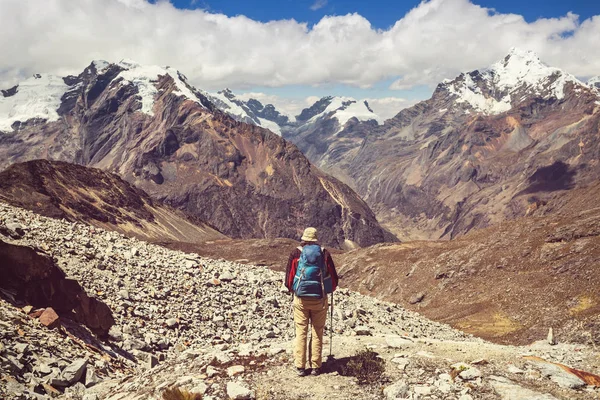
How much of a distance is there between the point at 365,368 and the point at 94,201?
100733 millimetres

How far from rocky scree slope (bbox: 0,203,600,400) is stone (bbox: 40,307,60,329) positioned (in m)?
0.39

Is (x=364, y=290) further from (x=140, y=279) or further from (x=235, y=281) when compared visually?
(x=140, y=279)

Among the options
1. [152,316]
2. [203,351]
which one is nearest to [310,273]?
[203,351]

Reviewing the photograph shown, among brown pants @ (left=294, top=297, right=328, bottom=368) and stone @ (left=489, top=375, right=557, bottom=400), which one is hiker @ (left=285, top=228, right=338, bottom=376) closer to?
brown pants @ (left=294, top=297, right=328, bottom=368)

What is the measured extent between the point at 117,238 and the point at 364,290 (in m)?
38.8

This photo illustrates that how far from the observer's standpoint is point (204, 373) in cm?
1163

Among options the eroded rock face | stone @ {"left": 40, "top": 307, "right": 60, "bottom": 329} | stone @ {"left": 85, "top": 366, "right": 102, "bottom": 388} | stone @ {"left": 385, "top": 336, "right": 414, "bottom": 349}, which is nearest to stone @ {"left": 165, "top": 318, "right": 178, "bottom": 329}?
the eroded rock face

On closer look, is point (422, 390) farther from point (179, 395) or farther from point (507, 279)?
point (507, 279)

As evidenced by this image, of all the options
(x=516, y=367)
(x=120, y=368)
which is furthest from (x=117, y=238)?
(x=516, y=367)

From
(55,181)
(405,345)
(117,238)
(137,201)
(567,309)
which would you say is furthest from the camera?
(137,201)

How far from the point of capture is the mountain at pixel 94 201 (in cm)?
8744

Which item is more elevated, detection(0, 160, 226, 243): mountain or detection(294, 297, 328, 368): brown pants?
detection(0, 160, 226, 243): mountain

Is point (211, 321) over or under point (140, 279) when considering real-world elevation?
under

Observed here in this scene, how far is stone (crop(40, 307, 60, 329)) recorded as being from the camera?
14.5 m
